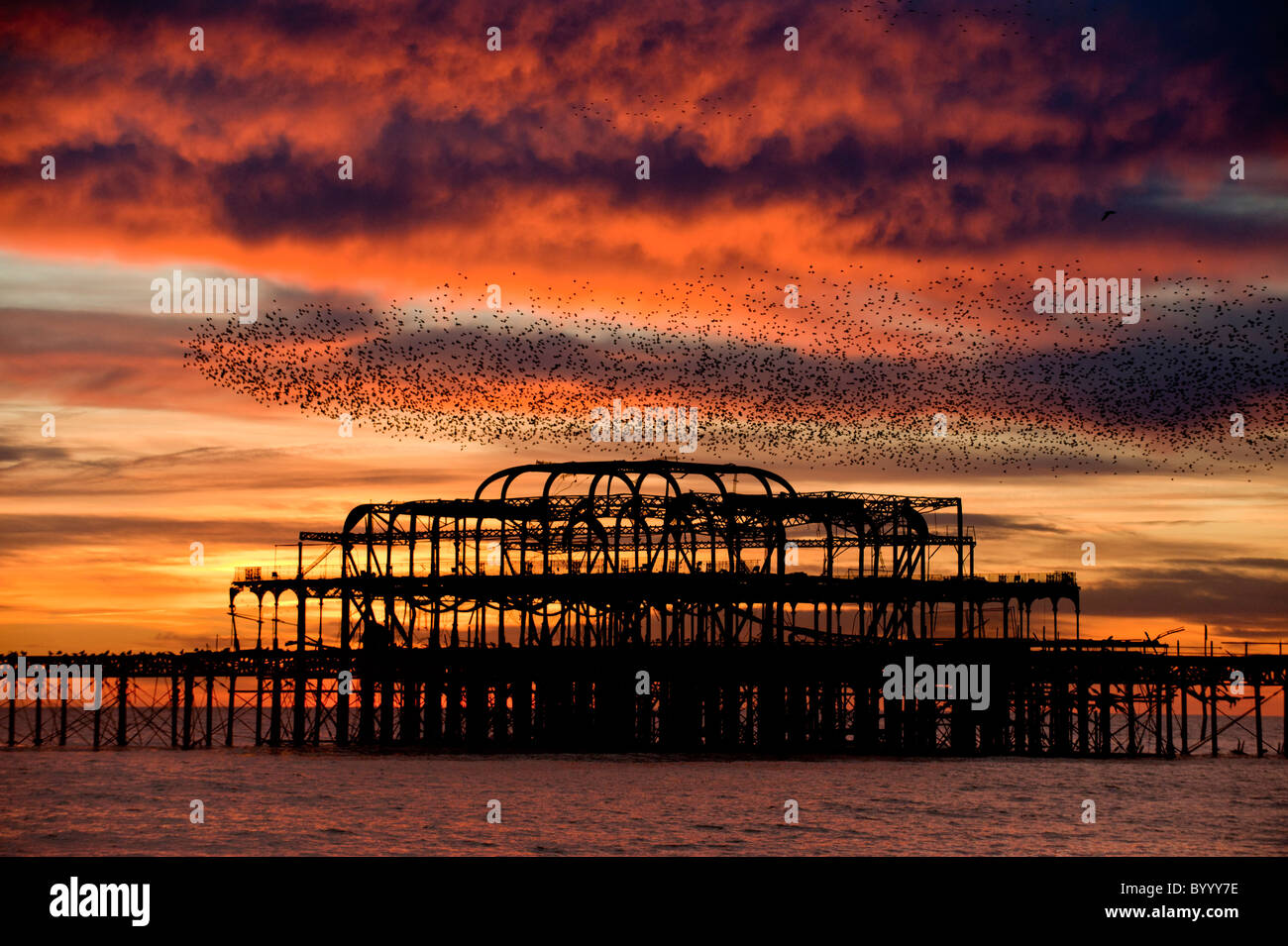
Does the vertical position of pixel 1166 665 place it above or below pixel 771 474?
below

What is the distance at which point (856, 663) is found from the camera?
75.9m

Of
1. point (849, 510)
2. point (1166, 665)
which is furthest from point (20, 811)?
point (1166, 665)
